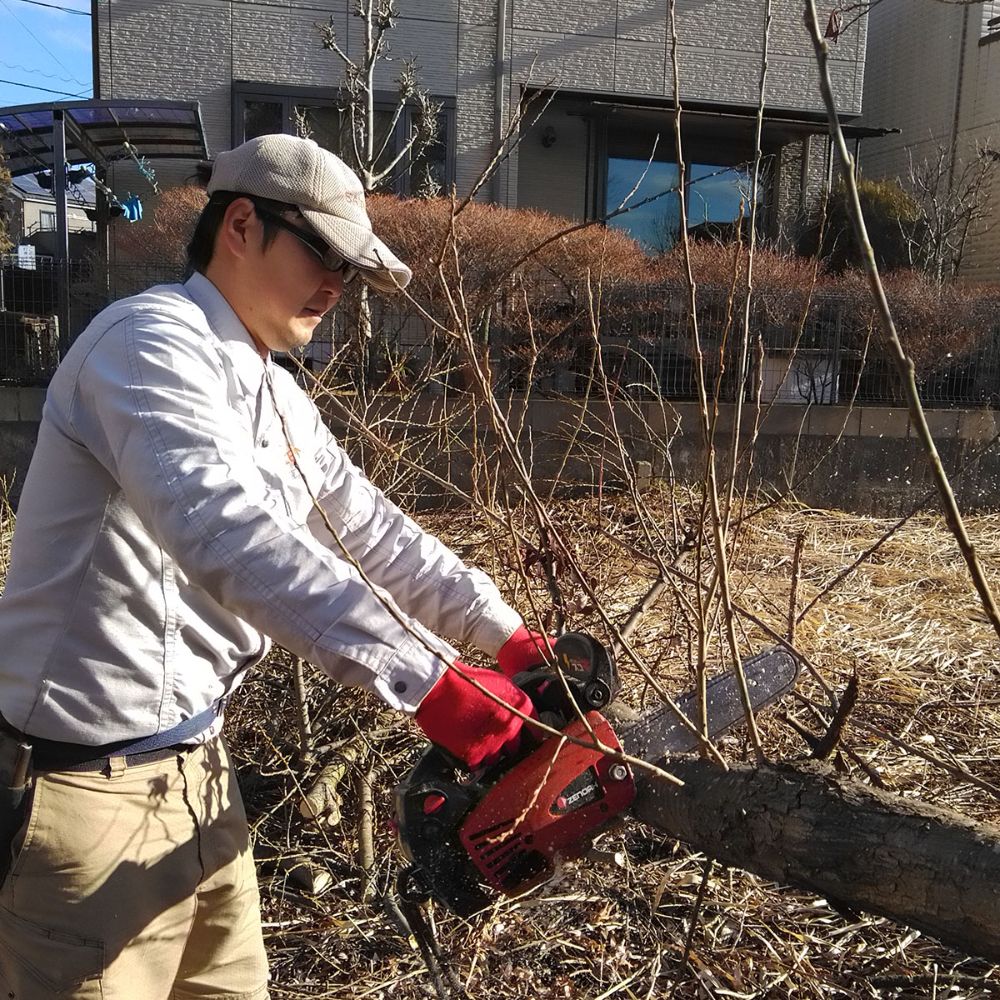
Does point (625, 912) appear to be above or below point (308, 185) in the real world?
below

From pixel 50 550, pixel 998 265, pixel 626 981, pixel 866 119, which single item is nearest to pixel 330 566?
pixel 50 550

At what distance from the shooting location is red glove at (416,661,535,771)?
151 cm

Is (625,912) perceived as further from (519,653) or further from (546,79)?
(546,79)

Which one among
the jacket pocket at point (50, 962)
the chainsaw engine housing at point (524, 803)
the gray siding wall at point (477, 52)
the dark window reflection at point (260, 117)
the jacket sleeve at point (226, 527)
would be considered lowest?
the jacket pocket at point (50, 962)

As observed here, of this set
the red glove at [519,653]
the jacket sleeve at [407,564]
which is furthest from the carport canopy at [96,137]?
the red glove at [519,653]

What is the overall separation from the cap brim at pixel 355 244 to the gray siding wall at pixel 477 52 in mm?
11321

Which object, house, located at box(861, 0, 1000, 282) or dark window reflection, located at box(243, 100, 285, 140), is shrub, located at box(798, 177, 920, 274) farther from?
dark window reflection, located at box(243, 100, 285, 140)

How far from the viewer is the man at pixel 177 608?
4.55 feet

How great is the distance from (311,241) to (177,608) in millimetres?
700

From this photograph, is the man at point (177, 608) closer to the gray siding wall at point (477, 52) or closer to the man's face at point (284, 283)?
the man's face at point (284, 283)

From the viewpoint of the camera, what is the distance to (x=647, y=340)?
8.81 meters

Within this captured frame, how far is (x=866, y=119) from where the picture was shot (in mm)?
19578

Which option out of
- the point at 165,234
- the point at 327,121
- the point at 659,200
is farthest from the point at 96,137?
the point at 659,200

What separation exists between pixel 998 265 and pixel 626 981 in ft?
55.6
